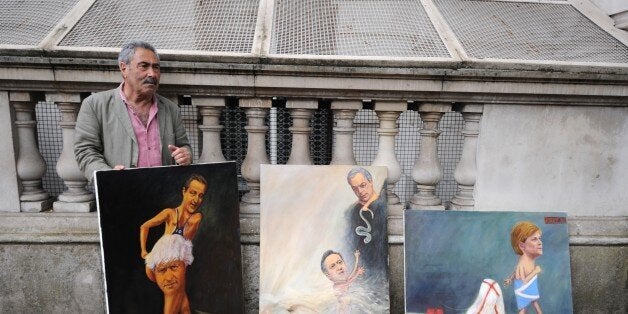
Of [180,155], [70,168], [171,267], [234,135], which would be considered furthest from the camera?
[234,135]

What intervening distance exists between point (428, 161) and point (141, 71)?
6.34ft

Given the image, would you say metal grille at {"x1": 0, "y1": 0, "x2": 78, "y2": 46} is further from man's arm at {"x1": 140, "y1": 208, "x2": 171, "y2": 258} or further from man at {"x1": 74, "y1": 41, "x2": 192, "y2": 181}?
man's arm at {"x1": 140, "y1": 208, "x2": 171, "y2": 258}

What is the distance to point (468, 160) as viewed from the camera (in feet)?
8.85

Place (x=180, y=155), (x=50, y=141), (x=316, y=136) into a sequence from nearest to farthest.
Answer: (x=180, y=155), (x=50, y=141), (x=316, y=136)

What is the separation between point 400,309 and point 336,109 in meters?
1.52

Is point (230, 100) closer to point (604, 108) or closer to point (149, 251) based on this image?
point (149, 251)

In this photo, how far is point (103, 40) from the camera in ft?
8.01

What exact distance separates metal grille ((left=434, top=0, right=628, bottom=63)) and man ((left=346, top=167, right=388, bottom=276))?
3.74 feet

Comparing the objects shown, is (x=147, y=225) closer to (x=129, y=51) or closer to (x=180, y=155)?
(x=180, y=155)

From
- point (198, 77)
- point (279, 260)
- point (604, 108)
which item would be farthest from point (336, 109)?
point (604, 108)

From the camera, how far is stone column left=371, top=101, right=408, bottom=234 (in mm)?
2567

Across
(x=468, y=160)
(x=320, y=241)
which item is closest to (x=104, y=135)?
(x=320, y=241)

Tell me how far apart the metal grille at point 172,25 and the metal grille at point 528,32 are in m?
1.55

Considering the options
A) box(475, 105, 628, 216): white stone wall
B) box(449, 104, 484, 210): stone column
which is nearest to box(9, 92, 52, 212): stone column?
box(449, 104, 484, 210): stone column
